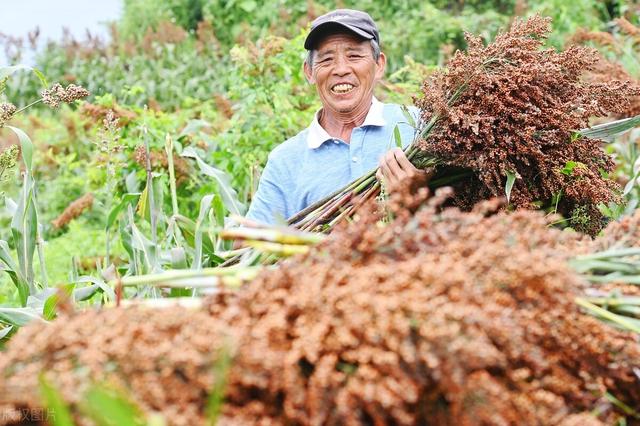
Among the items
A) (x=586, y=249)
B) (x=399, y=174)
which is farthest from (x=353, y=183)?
(x=586, y=249)

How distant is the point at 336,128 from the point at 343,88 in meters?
0.21

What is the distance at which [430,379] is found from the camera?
1.15m

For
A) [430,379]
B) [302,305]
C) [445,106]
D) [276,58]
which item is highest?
[276,58]

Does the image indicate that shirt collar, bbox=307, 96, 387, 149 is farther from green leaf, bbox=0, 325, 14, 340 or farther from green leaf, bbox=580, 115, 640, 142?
green leaf, bbox=0, 325, 14, 340

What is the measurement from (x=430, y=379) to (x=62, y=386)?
545mm

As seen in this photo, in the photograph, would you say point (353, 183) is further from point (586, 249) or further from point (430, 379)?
point (430, 379)

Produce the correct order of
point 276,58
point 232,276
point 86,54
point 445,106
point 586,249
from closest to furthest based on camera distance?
1. point 232,276
2. point 586,249
3. point 445,106
4. point 276,58
5. point 86,54

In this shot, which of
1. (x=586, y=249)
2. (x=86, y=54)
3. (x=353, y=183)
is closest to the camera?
(x=586, y=249)

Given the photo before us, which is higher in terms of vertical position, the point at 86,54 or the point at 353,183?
the point at 86,54

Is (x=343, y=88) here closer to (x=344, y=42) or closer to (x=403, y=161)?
(x=344, y=42)

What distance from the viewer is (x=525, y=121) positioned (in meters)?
2.10

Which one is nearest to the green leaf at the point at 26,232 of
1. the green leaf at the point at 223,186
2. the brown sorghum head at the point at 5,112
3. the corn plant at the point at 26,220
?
the corn plant at the point at 26,220

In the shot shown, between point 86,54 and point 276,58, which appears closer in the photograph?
point 276,58

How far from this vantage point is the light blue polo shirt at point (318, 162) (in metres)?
3.06
